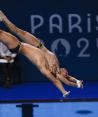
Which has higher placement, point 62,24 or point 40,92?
point 62,24

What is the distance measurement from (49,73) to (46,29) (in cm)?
219

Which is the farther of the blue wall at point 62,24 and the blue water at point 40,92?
the blue wall at point 62,24

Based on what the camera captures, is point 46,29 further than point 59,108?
Yes

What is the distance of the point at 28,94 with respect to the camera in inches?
180

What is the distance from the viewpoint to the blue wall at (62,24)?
15.7 feet

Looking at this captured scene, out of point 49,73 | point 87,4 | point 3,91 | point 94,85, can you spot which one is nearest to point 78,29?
point 87,4

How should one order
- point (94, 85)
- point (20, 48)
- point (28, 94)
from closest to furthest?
point (20, 48), point (28, 94), point (94, 85)

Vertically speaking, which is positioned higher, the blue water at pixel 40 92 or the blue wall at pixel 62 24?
the blue wall at pixel 62 24

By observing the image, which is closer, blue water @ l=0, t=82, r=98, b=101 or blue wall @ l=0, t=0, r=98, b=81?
blue water @ l=0, t=82, r=98, b=101

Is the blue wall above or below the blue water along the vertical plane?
above

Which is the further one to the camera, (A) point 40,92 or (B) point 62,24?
(B) point 62,24

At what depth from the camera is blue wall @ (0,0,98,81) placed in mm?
4773

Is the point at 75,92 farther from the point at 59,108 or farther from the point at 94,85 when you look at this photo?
the point at 59,108

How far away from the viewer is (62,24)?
189 inches
